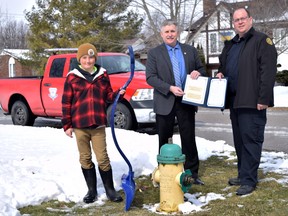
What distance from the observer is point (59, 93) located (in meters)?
10.6

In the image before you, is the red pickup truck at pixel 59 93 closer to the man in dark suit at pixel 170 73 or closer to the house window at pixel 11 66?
the man in dark suit at pixel 170 73

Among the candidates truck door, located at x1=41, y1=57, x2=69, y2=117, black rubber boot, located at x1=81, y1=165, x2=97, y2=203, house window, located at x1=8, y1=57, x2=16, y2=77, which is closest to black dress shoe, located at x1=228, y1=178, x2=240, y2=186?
black rubber boot, located at x1=81, y1=165, x2=97, y2=203

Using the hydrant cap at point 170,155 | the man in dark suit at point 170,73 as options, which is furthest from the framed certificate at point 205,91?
the hydrant cap at point 170,155

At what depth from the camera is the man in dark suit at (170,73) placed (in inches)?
201

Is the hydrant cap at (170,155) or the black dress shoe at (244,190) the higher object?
the hydrant cap at (170,155)

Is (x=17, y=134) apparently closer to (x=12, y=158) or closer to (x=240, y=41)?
(x=12, y=158)

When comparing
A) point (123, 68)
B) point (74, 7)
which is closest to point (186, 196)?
point (123, 68)

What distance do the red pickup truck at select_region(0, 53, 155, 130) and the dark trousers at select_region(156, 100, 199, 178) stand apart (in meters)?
3.84

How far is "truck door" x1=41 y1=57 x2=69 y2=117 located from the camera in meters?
10.7

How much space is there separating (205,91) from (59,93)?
20.0ft

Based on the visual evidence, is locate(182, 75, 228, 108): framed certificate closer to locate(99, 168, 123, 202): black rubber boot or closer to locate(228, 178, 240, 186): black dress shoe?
locate(228, 178, 240, 186): black dress shoe

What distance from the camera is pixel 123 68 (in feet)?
34.1

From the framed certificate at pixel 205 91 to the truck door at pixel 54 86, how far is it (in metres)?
6.01

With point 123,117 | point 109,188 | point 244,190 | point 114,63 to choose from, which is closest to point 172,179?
point 109,188
